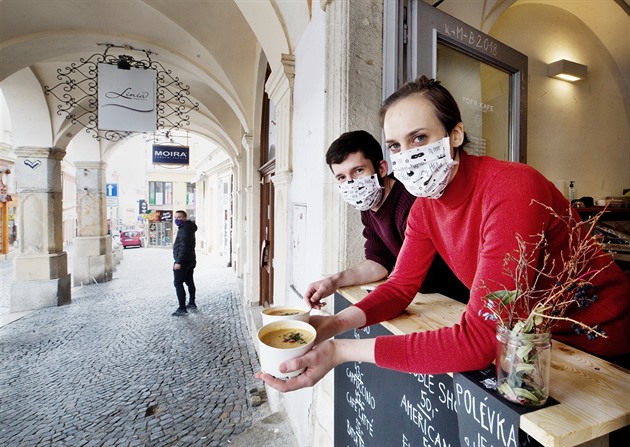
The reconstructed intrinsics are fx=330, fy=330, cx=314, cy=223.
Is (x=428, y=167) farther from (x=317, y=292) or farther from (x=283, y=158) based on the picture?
(x=283, y=158)

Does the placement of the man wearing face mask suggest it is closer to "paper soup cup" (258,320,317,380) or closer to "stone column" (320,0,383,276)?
"stone column" (320,0,383,276)

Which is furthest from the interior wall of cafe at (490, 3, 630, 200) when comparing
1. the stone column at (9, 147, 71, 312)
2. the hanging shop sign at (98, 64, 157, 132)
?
the stone column at (9, 147, 71, 312)

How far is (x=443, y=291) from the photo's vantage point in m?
1.70

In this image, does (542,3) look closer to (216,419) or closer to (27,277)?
(216,419)

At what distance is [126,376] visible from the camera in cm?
431

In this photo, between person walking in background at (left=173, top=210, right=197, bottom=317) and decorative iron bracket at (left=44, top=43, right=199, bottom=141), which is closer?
decorative iron bracket at (left=44, top=43, right=199, bottom=141)

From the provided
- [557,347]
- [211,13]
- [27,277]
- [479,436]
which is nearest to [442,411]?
[479,436]

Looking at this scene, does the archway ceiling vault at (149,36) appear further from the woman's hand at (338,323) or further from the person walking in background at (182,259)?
the woman's hand at (338,323)

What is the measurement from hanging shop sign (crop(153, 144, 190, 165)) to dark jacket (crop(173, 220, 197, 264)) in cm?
517

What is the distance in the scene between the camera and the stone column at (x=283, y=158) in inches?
128

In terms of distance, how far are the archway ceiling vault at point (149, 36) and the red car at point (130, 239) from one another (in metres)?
16.0

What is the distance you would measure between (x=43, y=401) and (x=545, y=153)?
6.41m

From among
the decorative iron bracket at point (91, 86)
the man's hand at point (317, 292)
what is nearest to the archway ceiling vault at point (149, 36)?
the decorative iron bracket at point (91, 86)

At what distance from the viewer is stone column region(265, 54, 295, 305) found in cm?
325
